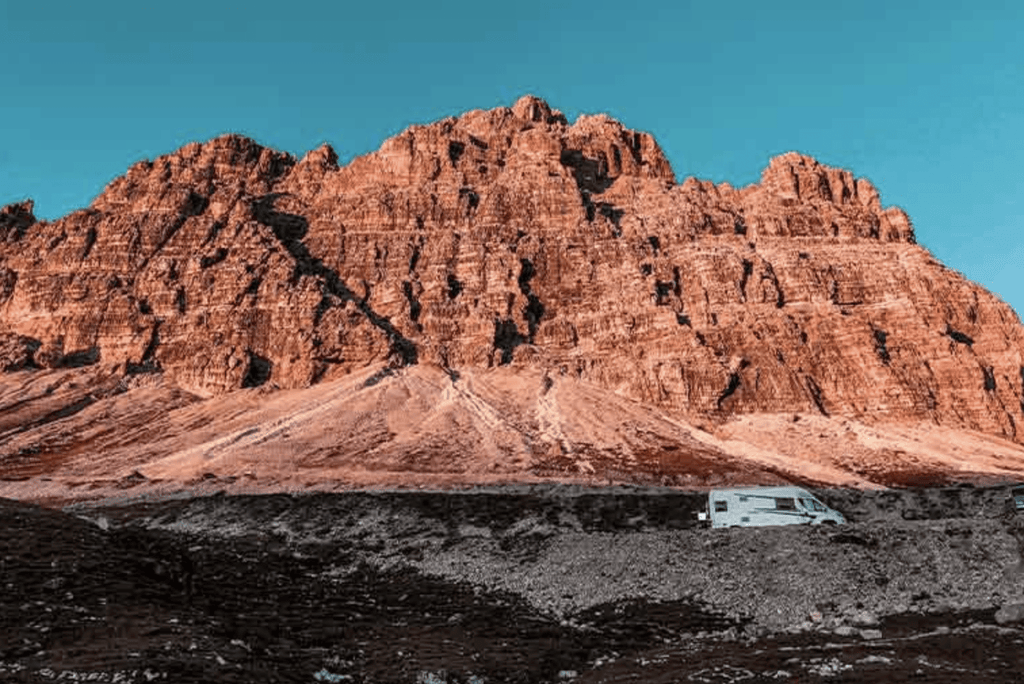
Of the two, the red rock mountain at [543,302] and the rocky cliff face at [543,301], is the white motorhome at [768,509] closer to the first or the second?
the red rock mountain at [543,302]

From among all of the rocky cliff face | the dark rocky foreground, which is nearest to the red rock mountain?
the rocky cliff face

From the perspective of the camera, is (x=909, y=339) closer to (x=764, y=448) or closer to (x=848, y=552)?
(x=764, y=448)

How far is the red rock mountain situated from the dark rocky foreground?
9899 cm

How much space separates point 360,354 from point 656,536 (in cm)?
11752

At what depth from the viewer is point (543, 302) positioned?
176 metres

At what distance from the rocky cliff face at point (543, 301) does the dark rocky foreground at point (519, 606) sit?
99443 millimetres

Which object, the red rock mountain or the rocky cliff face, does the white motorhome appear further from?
the rocky cliff face

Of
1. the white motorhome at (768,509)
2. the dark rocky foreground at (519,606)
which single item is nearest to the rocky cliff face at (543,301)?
the white motorhome at (768,509)

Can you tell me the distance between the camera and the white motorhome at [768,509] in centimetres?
4478

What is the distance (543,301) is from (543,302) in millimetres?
235

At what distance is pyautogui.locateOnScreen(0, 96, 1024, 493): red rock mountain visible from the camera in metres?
147

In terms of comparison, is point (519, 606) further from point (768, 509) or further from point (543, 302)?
point (543, 302)

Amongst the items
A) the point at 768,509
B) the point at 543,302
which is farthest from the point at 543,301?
the point at 768,509

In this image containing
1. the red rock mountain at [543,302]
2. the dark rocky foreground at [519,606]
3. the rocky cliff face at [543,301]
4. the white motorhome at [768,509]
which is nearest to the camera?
the dark rocky foreground at [519,606]
